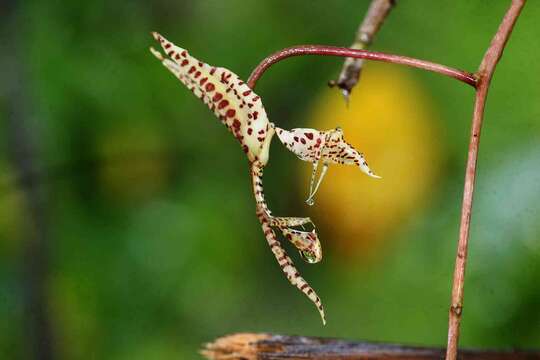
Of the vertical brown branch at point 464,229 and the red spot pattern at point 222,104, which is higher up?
the red spot pattern at point 222,104

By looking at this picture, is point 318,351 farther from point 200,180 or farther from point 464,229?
point 200,180

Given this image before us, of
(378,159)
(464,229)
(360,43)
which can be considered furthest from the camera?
(378,159)

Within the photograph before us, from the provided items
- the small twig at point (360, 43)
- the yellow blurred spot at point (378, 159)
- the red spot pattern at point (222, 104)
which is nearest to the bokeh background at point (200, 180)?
the yellow blurred spot at point (378, 159)

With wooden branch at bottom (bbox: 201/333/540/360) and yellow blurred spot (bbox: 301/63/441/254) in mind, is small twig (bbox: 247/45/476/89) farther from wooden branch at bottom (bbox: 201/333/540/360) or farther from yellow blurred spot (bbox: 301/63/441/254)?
yellow blurred spot (bbox: 301/63/441/254)

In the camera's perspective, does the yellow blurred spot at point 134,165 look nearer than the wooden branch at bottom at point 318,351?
No

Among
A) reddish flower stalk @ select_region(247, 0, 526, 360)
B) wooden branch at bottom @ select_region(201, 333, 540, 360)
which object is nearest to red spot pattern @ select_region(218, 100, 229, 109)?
reddish flower stalk @ select_region(247, 0, 526, 360)

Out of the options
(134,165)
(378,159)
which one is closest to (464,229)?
(378,159)

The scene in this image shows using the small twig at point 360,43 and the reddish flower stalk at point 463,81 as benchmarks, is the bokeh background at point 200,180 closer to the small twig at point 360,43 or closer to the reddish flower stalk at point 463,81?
the small twig at point 360,43
